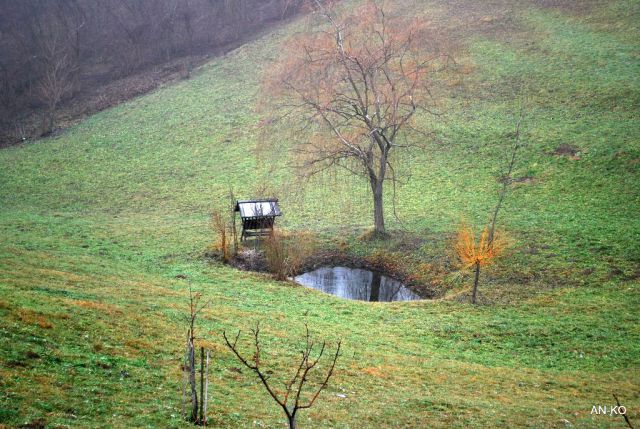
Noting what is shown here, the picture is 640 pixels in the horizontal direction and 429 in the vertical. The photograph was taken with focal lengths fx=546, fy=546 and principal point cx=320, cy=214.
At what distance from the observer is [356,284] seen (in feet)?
83.0

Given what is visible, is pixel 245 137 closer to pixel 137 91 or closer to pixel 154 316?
pixel 137 91

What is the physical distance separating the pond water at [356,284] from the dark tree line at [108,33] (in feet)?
156

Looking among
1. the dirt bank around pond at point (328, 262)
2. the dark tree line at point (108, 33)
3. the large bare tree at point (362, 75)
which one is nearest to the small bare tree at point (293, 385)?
the dirt bank around pond at point (328, 262)

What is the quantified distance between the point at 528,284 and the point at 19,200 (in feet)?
107

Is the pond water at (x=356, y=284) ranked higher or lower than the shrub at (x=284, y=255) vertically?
lower

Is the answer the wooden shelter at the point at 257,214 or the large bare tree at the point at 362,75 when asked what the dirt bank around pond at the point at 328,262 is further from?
the large bare tree at the point at 362,75

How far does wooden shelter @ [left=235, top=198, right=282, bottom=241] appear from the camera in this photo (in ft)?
90.3

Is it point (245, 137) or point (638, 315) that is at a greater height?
point (245, 137)

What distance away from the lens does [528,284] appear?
22.3 m

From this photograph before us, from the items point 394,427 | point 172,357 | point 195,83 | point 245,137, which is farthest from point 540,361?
point 195,83

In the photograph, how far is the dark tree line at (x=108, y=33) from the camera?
64.2 m

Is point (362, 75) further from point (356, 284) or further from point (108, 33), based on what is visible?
point (108, 33)

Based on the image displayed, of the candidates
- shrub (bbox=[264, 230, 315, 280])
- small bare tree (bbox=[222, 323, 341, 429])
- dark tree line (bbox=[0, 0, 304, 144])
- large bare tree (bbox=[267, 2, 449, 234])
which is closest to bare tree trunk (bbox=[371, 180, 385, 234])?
large bare tree (bbox=[267, 2, 449, 234])

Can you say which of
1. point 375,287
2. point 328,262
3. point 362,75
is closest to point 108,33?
point 362,75
